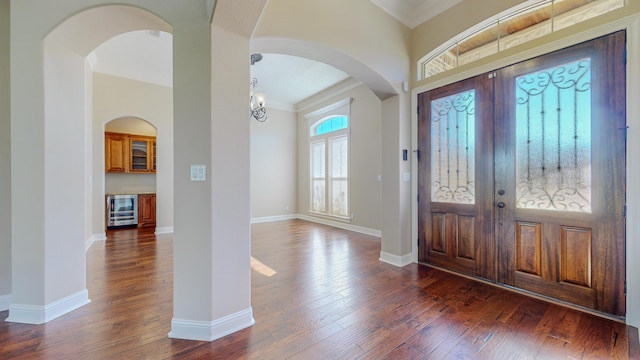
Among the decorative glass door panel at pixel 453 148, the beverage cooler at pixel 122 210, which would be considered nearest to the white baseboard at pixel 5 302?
the beverage cooler at pixel 122 210

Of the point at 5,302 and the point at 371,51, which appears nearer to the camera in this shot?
the point at 5,302

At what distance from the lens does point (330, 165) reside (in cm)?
652

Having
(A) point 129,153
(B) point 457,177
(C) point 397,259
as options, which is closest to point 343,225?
(C) point 397,259

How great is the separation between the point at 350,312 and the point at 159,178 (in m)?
5.15

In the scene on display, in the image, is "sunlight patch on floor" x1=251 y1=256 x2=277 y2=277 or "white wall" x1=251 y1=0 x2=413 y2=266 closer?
"white wall" x1=251 y1=0 x2=413 y2=266

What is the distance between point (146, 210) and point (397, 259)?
5.93 m

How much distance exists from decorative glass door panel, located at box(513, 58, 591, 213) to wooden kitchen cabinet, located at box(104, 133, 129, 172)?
305 inches

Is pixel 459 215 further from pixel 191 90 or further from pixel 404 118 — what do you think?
pixel 191 90

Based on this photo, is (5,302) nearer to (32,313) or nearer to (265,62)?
(32,313)

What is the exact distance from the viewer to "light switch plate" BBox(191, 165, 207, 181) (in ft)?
6.17

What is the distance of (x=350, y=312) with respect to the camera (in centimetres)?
226

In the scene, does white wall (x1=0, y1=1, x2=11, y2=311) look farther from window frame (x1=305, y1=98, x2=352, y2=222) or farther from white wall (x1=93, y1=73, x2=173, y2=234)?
Answer: window frame (x1=305, y1=98, x2=352, y2=222)

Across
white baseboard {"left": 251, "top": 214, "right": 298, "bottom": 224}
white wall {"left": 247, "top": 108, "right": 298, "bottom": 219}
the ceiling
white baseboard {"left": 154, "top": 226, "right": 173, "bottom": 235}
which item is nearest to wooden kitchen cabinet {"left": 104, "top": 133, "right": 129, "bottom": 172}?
the ceiling

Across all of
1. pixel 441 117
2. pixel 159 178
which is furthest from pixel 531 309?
pixel 159 178
